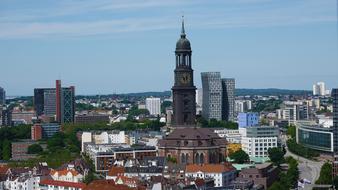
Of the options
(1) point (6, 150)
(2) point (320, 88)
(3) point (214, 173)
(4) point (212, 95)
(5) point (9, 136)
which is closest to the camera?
(3) point (214, 173)

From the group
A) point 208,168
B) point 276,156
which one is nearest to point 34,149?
point 276,156

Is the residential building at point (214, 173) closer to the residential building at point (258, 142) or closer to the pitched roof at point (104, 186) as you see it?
the pitched roof at point (104, 186)

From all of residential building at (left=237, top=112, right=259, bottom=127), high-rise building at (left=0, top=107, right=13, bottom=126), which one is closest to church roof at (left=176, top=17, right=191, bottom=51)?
residential building at (left=237, top=112, right=259, bottom=127)

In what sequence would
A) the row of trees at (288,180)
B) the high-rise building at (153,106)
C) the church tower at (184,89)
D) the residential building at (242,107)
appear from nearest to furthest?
the row of trees at (288,180)
the church tower at (184,89)
the residential building at (242,107)
the high-rise building at (153,106)

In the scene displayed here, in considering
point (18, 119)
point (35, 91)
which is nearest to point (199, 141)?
point (18, 119)

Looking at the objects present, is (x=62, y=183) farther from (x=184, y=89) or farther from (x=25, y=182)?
(x=184, y=89)

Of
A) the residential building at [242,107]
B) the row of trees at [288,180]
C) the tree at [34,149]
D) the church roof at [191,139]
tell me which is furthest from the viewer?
the residential building at [242,107]

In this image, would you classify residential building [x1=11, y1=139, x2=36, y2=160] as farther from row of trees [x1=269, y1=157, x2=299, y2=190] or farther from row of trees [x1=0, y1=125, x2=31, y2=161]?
row of trees [x1=269, y1=157, x2=299, y2=190]

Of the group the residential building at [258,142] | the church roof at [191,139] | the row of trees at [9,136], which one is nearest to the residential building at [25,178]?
the church roof at [191,139]
